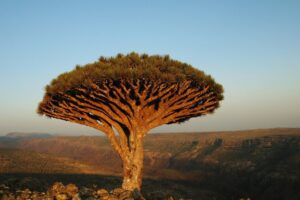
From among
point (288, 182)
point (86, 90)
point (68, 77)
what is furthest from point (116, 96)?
point (288, 182)

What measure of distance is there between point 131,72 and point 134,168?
489cm

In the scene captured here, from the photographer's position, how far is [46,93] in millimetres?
16406

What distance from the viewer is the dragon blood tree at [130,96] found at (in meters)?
14.4

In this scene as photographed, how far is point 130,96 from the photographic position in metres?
15.5

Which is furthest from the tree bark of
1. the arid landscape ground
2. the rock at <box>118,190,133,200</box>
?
the arid landscape ground

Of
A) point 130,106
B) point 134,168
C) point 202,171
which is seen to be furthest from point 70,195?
point 202,171

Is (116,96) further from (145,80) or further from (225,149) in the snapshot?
(225,149)

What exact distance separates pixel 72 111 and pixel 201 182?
3001 centimetres

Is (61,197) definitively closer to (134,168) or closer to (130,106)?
(134,168)

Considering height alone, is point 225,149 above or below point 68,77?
below

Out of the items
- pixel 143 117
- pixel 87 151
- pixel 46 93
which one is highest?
pixel 46 93

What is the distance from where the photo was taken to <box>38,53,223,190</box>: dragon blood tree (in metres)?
14.4

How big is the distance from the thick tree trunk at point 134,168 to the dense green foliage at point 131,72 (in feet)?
11.5

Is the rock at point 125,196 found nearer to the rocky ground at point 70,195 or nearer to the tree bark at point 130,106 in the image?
the rocky ground at point 70,195
